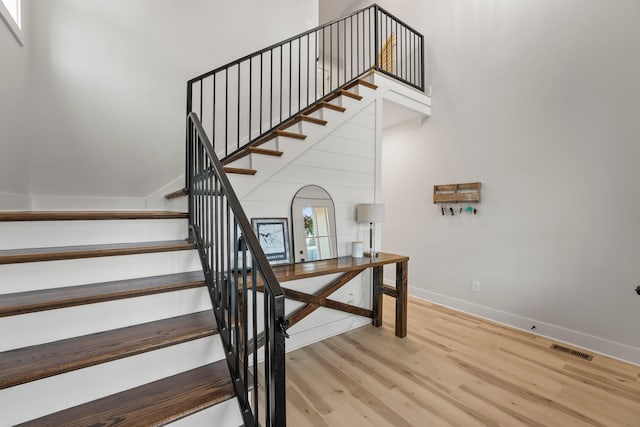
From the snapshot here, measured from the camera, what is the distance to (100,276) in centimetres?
159

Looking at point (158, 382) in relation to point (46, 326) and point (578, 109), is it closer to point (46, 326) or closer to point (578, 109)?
point (46, 326)

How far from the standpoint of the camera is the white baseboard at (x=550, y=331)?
2.41 m

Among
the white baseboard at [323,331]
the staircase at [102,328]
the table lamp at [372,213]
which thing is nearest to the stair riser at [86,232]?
the staircase at [102,328]

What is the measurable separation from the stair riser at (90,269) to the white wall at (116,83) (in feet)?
6.06

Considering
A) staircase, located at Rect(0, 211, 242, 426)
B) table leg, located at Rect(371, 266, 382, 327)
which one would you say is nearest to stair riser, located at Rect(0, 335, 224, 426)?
staircase, located at Rect(0, 211, 242, 426)

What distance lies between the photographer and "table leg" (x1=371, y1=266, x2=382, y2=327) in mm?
3176

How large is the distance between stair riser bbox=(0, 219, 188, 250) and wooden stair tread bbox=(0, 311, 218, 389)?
2.12 feet

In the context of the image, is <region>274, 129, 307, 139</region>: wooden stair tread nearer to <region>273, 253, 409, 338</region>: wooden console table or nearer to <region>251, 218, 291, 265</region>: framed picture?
<region>251, 218, 291, 265</region>: framed picture

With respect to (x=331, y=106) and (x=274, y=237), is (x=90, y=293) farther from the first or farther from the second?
(x=331, y=106)

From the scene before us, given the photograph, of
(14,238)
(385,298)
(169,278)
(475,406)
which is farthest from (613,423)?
(14,238)

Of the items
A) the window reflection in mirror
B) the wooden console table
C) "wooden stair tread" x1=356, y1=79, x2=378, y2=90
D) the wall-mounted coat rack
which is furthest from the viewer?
the wall-mounted coat rack

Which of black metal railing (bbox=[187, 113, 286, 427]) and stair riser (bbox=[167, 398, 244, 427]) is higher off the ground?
black metal railing (bbox=[187, 113, 286, 427])

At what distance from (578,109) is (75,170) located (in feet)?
16.4

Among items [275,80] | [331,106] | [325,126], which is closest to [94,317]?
[325,126]
